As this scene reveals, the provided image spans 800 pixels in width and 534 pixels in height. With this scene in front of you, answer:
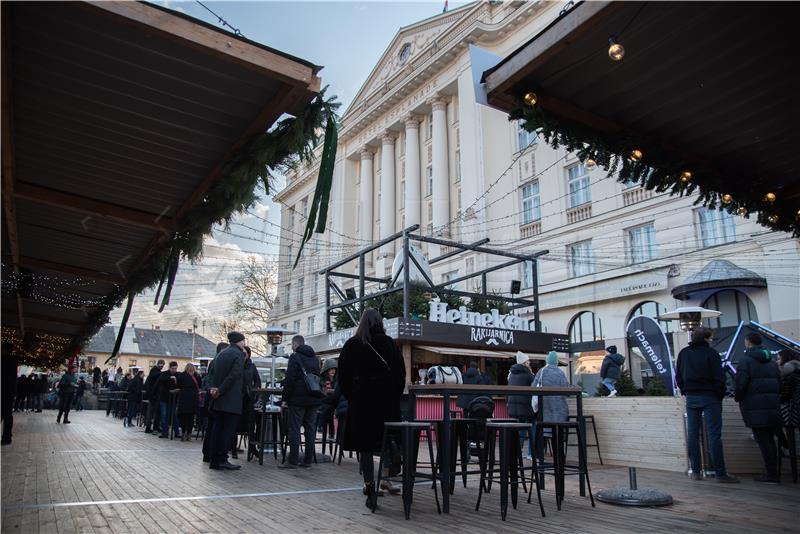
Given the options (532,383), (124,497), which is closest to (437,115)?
(532,383)

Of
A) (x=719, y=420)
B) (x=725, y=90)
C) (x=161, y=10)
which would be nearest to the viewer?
(x=161, y=10)

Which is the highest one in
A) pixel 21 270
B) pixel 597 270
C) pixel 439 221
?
pixel 439 221

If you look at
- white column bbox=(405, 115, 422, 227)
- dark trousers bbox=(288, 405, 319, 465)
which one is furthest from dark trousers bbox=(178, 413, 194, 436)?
white column bbox=(405, 115, 422, 227)

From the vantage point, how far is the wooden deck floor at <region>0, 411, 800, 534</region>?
447cm

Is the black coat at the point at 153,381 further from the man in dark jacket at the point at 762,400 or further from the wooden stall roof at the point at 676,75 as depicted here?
the wooden stall roof at the point at 676,75

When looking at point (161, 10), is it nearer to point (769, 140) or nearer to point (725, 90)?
point (725, 90)

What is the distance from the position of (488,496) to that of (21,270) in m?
8.22

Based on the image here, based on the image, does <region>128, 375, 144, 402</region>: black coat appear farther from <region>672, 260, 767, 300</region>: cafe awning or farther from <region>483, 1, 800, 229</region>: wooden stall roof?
<region>672, 260, 767, 300</region>: cafe awning

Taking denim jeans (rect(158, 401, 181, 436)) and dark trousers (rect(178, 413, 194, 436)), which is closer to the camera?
dark trousers (rect(178, 413, 194, 436))

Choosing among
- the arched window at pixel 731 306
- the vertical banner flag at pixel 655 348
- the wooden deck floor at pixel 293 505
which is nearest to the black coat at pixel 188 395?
the wooden deck floor at pixel 293 505

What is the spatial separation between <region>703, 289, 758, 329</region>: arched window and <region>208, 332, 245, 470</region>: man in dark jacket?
15.8 m

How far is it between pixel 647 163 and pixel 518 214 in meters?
20.8

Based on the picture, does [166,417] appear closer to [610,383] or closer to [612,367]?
[610,383]

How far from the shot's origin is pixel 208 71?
3.82m
